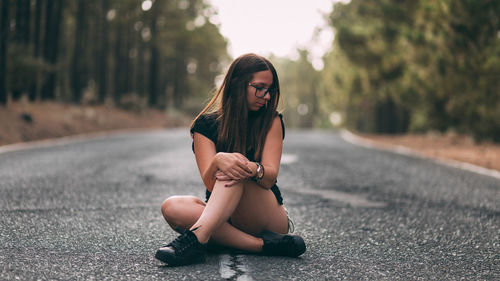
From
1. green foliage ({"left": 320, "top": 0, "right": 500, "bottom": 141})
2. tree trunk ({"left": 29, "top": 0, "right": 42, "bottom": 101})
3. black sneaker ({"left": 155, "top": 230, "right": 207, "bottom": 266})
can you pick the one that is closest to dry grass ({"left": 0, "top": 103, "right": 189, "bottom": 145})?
tree trunk ({"left": 29, "top": 0, "right": 42, "bottom": 101})

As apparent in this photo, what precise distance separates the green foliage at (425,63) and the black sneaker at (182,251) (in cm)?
996

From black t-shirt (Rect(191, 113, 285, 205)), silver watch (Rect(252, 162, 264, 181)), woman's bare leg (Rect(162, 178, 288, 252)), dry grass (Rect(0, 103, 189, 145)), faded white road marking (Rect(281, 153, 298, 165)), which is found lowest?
dry grass (Rect(0, 103, 189, 145))

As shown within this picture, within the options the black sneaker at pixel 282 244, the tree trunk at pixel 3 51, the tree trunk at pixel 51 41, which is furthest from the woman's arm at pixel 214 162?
the tree trunk at pixel 51 41

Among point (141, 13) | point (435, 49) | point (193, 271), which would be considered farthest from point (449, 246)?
point (141, 13)

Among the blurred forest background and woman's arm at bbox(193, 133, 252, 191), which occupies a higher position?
the blurred forest background

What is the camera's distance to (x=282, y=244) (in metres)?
3.70

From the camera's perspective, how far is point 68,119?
2147 cm

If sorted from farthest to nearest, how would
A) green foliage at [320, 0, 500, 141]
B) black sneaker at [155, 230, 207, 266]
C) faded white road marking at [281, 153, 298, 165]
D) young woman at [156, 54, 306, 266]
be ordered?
green foliage at [320, 0, 500, 141], faded white road marking at [281, 153, 298, 165], young woman at [156, 54, 306, 266], black sneaker at [155, 230, 207, 266]

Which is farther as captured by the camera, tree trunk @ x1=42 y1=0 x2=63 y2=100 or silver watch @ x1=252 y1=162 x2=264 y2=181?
tree trunk @ x1=42 y1=0 x2=63 y2=100

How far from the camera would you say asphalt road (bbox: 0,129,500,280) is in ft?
11.3

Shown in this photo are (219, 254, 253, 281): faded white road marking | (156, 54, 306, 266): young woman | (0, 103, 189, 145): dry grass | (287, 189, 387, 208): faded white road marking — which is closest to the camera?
(219, 254, 253, 281): faded white road marking

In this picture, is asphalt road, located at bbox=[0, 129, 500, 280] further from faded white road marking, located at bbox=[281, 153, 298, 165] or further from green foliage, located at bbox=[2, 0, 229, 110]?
green foliage, located at bbox=[2, 0, 229, 110]

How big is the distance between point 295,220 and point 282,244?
64.5 inches

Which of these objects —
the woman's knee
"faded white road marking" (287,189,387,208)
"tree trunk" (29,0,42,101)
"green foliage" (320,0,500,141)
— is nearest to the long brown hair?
the woman's knee
